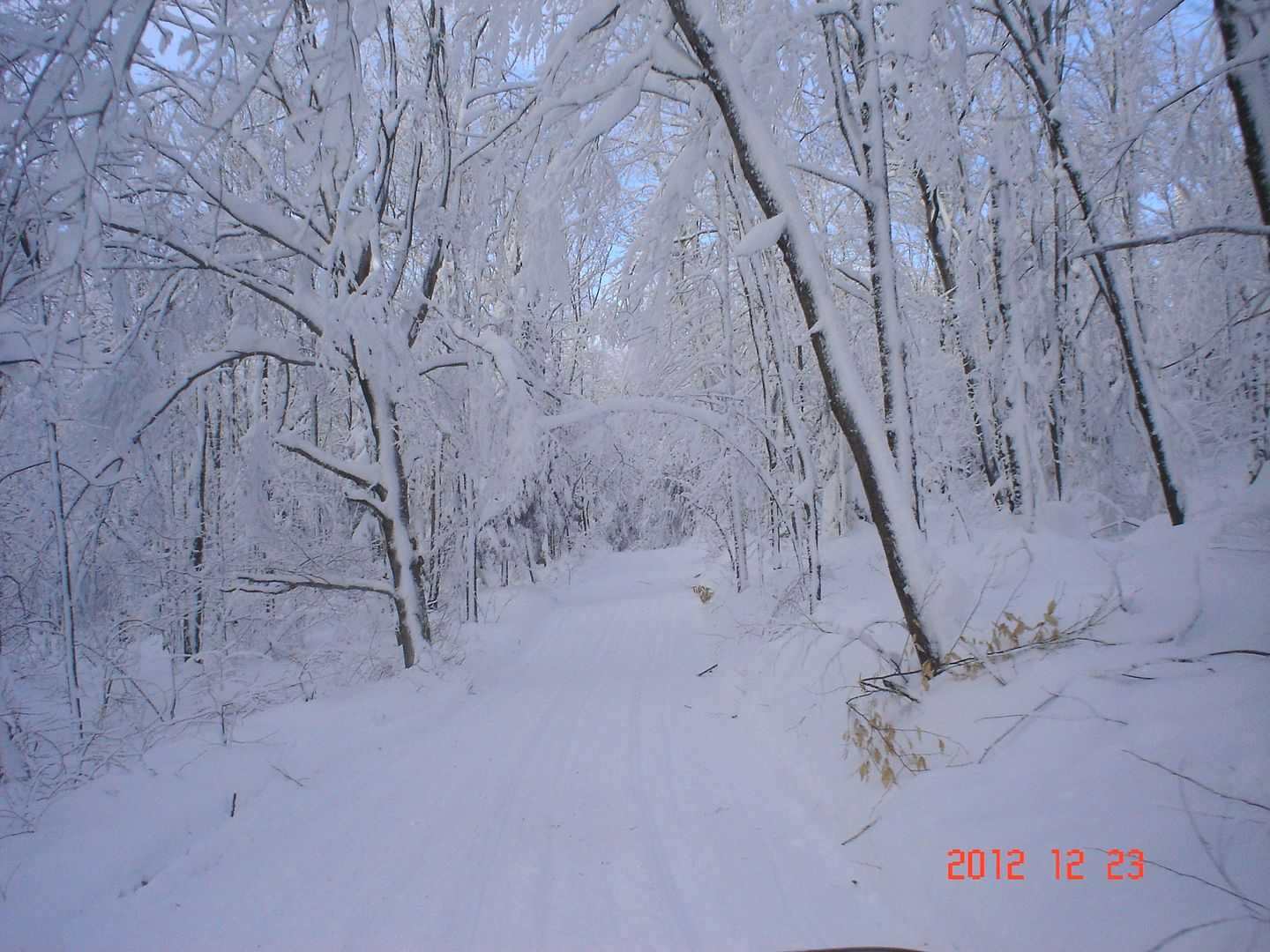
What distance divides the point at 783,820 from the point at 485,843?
1805 mm

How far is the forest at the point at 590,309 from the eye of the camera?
11.2ft

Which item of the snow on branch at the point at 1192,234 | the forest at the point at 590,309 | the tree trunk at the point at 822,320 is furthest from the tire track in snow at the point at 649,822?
the snow on branch at the point at 1192,234

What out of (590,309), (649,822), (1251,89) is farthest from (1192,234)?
(590,309)

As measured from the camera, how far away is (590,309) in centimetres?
820

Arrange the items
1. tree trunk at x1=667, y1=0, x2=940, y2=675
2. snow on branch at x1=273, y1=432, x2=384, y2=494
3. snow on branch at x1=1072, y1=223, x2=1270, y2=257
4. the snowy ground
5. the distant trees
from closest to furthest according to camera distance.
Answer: the snowy ground
snow on branch at x1=1072, y1=223, x2=1270, y2=257
the distant trees
tree trunk at x1=667, y1=0, x2=940, y2=675
snow on branch at x1=273, y1=432, x2=384, y2=494

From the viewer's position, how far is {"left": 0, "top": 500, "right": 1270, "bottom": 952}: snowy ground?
2.05 metres

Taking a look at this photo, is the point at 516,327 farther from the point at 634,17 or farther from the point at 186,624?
the point at 186,624

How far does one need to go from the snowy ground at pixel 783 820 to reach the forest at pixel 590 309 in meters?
0.15

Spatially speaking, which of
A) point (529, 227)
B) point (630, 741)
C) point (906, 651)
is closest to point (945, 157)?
point (529, 227)

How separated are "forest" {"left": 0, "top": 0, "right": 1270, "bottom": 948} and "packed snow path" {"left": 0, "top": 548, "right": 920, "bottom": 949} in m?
0.74

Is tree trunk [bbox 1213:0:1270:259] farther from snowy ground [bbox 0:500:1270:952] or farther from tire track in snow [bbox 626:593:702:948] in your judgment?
tire track in snow [bbox 626:593:702:948]

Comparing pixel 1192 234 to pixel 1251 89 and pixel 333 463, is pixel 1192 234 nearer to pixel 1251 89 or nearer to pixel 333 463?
pixel 1251 89

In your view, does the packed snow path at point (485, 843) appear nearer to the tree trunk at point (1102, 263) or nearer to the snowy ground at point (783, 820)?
the snowy ground at point (783, 820)

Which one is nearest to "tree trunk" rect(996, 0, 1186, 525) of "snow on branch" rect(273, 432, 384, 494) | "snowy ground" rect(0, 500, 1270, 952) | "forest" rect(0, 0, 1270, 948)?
"forest" rect(0, 0, 1270, 948)
